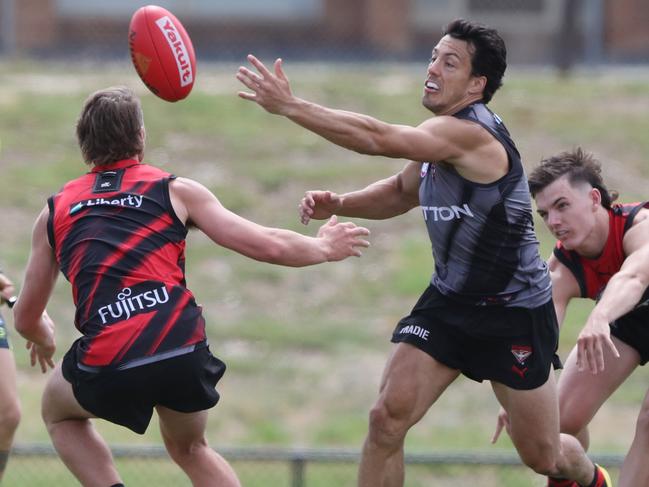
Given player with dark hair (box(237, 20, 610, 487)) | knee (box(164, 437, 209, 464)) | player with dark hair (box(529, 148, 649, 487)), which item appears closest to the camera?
knee (box(164, 437, 209, 464))

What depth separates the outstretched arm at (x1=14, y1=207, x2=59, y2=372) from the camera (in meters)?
5.75

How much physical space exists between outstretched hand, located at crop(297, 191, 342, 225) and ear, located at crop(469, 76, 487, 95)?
876mm

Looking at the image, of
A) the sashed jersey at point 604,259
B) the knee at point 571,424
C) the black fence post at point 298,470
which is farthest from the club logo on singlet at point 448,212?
the black fence post at point 298,470

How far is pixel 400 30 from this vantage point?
20.8 m

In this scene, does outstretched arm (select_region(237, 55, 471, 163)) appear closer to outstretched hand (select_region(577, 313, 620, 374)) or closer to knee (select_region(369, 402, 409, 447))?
outstretched hand (select_region(577, 313, 620, 374))

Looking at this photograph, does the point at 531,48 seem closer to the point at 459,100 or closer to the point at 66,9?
the point at 66,9

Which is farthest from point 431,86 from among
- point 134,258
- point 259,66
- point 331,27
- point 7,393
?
point 331,27

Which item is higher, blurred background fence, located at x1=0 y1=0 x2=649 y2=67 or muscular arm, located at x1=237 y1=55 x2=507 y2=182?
muscular arm, located at x1=237 y1=55 x2=507 y2=182

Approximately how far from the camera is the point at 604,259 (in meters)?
6.64

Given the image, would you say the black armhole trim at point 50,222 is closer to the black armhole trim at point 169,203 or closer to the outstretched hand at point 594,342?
the black armhole trim at point 169,203

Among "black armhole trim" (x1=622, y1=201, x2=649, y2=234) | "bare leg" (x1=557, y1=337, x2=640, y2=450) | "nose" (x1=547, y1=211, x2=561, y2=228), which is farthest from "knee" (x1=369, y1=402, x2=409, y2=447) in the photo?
"black armhole trim" (x1=622, y1=201, x2=649, y2=234)

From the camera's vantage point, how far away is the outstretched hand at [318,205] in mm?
6359

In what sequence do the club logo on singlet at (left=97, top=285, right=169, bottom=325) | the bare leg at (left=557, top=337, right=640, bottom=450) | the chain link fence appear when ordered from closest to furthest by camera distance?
1. the club logo on singlet at (left=97, top=285, right=169, bottom=325)
2. the bare leg at (left=557, top=337, right=640, bottom=450)
3. the chain link fence

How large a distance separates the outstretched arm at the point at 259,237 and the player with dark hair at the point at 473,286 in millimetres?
639
